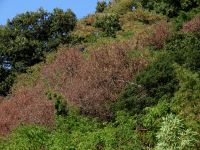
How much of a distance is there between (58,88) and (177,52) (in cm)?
630

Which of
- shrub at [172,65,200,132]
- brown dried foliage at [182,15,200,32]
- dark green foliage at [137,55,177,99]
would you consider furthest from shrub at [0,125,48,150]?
brown dried foliage at [182,15,200,32]

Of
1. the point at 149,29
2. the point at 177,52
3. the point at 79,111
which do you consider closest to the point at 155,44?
the point at 149,29

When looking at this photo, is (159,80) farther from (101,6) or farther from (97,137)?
(101,6)

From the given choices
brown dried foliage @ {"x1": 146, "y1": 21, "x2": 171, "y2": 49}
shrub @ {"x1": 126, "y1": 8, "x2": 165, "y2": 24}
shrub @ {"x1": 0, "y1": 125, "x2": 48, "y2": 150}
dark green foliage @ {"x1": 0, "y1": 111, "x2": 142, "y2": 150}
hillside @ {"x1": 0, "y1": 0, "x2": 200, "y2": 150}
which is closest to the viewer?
dark green foliage @ {"x1": 0, "y1": 111, "x2": 142, "y2": 150}

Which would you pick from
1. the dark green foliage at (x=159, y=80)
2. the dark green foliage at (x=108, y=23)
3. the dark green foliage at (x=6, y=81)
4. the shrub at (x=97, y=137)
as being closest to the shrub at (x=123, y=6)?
the dark green foliage at (x=108, y=23)

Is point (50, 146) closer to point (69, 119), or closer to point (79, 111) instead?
point (69, 119)

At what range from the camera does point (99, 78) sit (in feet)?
78.0

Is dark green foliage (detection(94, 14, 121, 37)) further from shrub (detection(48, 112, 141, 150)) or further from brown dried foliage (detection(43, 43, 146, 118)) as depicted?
shrub (detection(48, 112, 141, 150))

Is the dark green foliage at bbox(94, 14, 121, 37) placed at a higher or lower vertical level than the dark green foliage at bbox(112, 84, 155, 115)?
higher

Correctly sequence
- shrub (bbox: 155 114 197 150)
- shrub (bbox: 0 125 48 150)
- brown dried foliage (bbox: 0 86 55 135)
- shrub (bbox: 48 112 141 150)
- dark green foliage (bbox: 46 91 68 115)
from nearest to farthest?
shrub (bbox: 155 114 197 150)
shrub (bbox: 48 112 141 150)
shrub (bbox: 0 125 48 150)
dark green foliage (bbox: 46 91 68 115)
brown dried foliage (bbox: 0 86 55 135)

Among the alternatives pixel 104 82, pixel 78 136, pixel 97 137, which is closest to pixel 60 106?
pixel 104 82

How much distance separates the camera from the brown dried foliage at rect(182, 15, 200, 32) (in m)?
27.2

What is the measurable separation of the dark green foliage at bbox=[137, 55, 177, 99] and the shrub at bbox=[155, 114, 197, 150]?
23.8 feet

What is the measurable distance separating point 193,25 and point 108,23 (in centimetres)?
841
